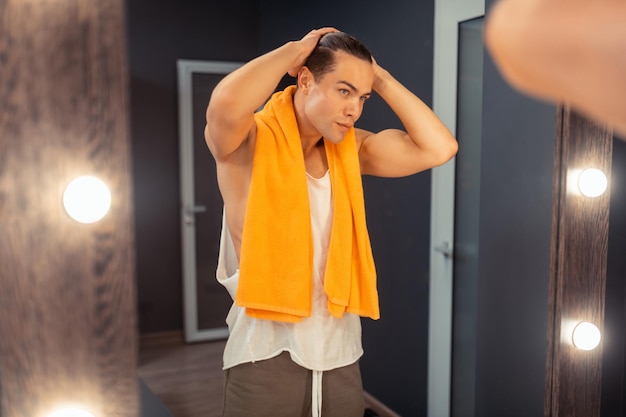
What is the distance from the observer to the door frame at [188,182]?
0.90m

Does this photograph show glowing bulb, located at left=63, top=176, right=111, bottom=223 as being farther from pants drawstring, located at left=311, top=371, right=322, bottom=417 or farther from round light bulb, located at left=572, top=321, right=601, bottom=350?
round light bulb, located at left=572, top=321, right=601, bottom=350

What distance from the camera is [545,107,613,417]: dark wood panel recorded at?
4.53 ft

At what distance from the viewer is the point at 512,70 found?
0.28 m

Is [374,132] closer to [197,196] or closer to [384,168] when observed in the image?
[384,168]

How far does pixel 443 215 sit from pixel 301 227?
0.35 meters

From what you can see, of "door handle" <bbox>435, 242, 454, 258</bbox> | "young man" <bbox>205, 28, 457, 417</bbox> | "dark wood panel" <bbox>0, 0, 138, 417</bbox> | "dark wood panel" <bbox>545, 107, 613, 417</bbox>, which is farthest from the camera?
"dark wood panel" <bbox>545, 107, 613, 417</bbox>

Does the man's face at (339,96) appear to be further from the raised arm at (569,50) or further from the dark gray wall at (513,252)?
the raised arm at (569,50)

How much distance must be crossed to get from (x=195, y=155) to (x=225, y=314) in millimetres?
267

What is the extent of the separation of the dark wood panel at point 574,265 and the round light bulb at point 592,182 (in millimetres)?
14

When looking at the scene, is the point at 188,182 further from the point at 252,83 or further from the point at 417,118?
the point at 417,118

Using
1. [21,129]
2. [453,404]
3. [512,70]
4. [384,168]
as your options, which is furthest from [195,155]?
[453,404]

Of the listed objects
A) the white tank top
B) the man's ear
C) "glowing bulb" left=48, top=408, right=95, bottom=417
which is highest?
the man's ear

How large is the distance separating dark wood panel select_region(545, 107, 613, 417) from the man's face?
0.58 meters

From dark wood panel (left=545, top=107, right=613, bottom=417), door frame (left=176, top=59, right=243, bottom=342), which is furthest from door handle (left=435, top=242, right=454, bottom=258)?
door frame (left=176, top=59, right=243, bottom=342)
